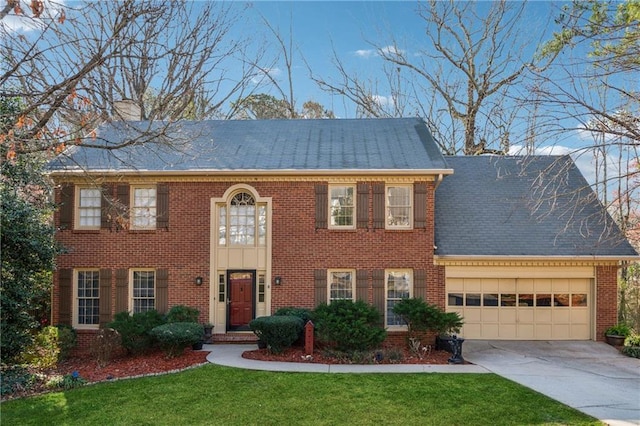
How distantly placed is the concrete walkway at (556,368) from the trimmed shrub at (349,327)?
0.79 metres

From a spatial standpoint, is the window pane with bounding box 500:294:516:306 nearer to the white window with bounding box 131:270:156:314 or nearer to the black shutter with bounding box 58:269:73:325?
the white window with bounding box 131:270:156:314

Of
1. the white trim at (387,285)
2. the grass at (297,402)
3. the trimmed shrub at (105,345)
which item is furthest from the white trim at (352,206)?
the trimmed shrub at (105,345)

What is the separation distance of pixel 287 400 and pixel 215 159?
8.21 meters

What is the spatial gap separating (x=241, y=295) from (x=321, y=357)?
366 centimetres

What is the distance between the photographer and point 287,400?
8.43m

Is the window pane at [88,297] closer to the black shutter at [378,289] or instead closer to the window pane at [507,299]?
the black shutter at [378,289]

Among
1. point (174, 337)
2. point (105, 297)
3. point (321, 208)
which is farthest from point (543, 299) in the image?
point (105, 297)

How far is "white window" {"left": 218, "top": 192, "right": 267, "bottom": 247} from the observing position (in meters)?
14.0

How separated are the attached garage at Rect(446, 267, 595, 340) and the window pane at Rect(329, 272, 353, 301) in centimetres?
319

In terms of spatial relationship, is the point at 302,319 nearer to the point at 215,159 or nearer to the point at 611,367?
the point at 215,159

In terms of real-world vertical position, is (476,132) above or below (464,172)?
→ above

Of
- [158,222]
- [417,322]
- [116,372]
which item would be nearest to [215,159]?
[158,222]

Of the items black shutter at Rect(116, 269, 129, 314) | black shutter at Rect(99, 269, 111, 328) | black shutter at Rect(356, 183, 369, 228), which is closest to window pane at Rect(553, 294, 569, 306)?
black shutter at Rect(356, 183, 369, 228)

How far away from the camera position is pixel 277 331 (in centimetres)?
1162
